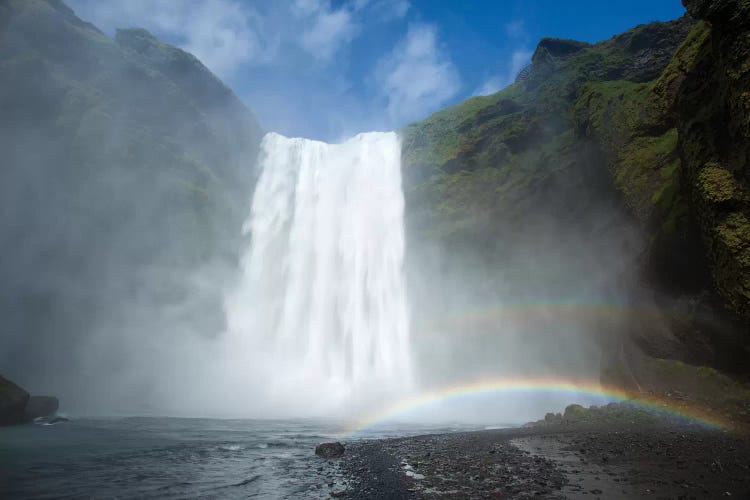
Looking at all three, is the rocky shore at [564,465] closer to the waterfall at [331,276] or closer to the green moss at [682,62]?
the green moss at [682,62]

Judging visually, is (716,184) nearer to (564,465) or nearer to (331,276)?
(564,465)

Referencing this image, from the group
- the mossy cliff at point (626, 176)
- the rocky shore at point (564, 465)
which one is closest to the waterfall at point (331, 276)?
the mossy cliff at point (626, 176)

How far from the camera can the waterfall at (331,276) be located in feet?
117

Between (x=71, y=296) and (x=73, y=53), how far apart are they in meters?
25.2

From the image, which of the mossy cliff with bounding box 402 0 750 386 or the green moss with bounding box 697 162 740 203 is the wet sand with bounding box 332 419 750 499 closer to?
the mossy cliff with bounding box 402 0 750 386

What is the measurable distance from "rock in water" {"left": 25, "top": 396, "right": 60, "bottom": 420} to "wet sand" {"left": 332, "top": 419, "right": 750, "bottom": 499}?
Answer: 716 inches

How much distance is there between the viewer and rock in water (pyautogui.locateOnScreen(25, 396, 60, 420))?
1992 cm

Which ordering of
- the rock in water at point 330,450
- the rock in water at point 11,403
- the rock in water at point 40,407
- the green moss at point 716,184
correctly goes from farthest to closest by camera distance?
the rock in water at point 40,407, the rock in water at point 11,403, the green moss at point 716,184, the rock in water at point 330,450

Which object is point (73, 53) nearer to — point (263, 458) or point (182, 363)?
point (182, 363)

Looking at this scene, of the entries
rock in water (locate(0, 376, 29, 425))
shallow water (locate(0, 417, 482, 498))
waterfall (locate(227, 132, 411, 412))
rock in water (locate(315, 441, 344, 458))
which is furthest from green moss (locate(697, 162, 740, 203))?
rock in water (locate(0, 376, 29, 425))

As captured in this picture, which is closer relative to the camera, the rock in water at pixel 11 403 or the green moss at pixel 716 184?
the green moss at pixel 716 184

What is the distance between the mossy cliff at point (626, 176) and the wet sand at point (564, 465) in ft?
15.4

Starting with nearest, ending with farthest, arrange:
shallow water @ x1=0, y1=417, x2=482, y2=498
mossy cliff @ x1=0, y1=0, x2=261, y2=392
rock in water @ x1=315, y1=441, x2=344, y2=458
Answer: shallow water @ x1=0, y1=417, x2=482, y2=498
rock in water @ x1=315, y1=441, x2=344, y2=458
mossy cliff @ x1=0, y1=0, x2=261, y2=392

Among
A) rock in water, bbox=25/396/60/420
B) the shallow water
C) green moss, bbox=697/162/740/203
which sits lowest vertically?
the shallow water
